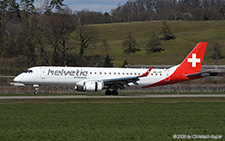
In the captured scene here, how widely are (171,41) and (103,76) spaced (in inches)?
4797

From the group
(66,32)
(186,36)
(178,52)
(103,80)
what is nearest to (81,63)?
(66,32)

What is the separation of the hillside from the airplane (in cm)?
6245

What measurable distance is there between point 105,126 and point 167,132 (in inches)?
152

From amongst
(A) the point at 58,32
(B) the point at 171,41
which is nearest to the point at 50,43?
(A) the point at 58,32

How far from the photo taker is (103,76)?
165ft

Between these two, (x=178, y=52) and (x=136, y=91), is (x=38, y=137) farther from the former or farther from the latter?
(x=178, y=52)

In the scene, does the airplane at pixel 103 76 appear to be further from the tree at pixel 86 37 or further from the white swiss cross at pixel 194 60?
the tree at pixel 86 37

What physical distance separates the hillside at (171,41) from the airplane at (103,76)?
62455mm

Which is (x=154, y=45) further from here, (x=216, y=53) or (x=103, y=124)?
(x=103, y=124)

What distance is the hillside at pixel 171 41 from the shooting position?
13671 centimetres

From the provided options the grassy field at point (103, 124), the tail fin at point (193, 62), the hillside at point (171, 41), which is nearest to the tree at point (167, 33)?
the hillside at point (171, 41)

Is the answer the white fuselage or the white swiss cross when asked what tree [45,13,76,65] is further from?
the white swiss cross

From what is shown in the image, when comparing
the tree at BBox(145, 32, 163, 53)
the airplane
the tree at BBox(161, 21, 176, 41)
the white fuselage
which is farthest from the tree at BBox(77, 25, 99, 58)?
the tree at BBox(161, 21, 176, 41)

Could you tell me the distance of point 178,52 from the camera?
14938cm
